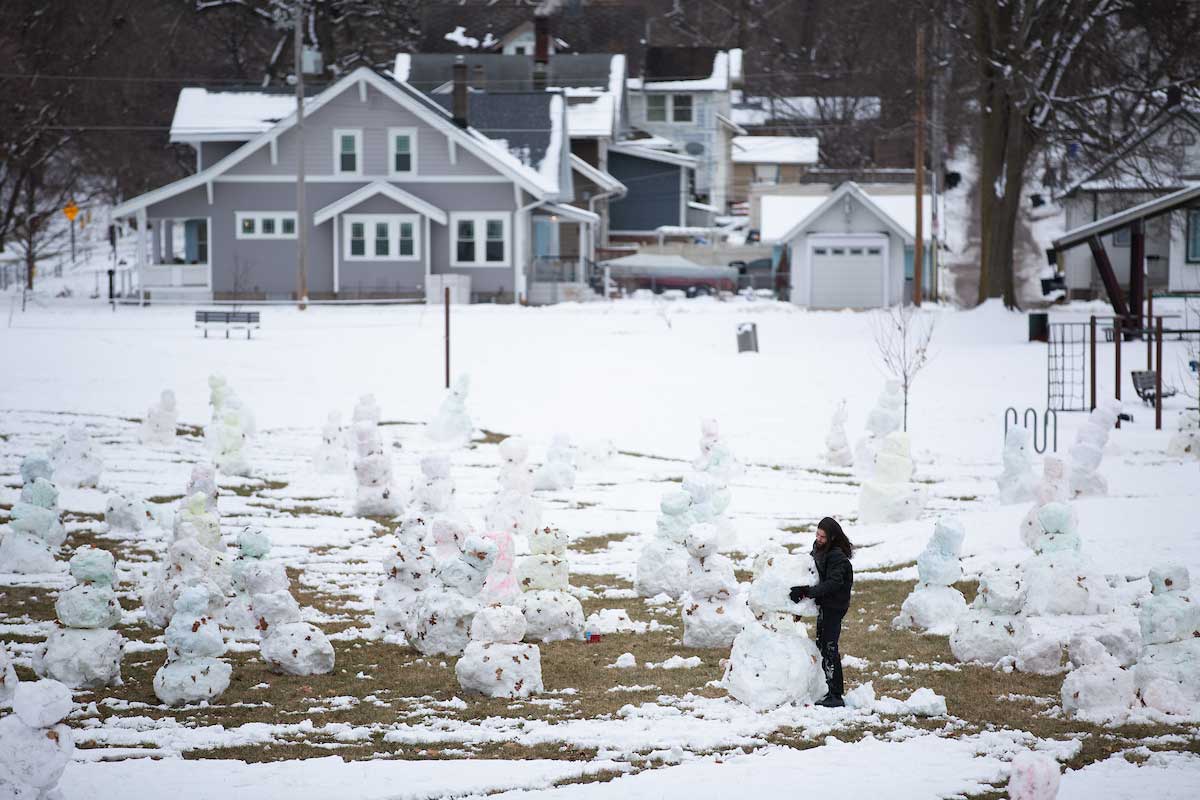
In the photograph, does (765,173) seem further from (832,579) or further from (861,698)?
(861,698)

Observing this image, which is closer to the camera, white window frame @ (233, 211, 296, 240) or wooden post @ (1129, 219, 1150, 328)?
wooden post @ (1129, 219, 1150, 328)

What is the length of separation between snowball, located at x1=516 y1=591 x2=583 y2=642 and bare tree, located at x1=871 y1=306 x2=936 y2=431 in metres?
16.2

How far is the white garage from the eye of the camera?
47.5 meters

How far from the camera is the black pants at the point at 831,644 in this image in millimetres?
9500

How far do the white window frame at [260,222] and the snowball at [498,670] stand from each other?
3685 cm

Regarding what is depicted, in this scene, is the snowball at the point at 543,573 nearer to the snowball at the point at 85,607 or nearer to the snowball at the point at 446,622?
the snowball at the point at 446,622

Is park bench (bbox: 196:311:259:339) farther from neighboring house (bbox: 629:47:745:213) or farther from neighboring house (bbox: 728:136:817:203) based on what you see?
neighboring house (bbox: 728:136:817:203)

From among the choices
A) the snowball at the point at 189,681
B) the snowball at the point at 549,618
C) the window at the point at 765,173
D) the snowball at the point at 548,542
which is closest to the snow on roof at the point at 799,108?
the window at the point at 765,173

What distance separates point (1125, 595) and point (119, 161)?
5053 centimetres

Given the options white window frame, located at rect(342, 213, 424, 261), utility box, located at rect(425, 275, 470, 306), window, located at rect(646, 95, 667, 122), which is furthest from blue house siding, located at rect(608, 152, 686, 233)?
utility box, located at rect(425, 275, 470, 306)

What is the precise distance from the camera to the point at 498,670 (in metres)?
9.74

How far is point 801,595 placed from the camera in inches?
370

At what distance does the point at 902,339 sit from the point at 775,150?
46759 mm

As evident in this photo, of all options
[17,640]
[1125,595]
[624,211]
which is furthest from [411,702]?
[624,211]
